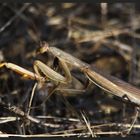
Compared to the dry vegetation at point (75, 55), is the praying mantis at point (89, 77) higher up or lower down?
higher up

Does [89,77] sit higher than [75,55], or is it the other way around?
[89,77]

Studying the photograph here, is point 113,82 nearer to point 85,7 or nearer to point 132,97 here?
point 132,97

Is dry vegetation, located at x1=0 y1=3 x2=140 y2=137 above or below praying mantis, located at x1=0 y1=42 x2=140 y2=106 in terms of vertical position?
below

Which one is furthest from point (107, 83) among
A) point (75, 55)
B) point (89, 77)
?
point (75, 55)

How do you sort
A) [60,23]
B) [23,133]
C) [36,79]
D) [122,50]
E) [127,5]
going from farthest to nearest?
[127,5]
[60,23]
[122,50]
[36,79]
[23,133]

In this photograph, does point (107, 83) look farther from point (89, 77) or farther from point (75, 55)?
point (75, 55)

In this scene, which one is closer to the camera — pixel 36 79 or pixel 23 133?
pixel 23 133

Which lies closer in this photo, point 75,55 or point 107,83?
point 107,83

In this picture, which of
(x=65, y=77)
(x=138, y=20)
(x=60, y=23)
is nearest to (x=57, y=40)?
(x=60, y=23)
